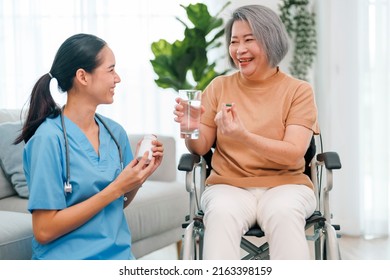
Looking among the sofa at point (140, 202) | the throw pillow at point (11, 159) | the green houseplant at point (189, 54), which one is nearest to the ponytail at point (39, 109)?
the sofa at point (140, 202)

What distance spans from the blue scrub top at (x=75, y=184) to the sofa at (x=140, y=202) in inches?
22.9

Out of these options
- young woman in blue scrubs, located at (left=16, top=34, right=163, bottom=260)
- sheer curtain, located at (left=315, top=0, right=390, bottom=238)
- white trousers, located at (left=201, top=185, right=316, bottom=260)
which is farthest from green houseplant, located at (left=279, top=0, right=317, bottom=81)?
young woman in blue scrubs, located at (left=16, top=34, right=163, bottom=260)

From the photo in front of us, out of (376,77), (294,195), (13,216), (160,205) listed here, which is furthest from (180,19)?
(294,195)

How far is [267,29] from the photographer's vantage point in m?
2.23

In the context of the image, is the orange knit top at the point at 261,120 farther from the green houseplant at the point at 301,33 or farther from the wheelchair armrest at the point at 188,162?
the green houseplant at the point at 301,33

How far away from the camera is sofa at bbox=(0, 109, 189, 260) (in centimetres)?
282

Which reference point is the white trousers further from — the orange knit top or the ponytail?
the ponytail

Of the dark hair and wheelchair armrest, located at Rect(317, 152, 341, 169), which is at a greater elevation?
the dark hair

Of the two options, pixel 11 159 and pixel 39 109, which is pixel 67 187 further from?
pixel 11 159

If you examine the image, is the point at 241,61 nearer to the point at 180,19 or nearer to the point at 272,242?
the point at 272,242

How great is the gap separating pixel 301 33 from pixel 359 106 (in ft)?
1.94

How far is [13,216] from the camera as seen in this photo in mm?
2531

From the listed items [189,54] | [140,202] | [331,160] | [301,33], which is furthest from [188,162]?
[301,33]

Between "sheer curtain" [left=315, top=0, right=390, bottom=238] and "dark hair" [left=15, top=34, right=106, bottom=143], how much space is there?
7.89 feet
